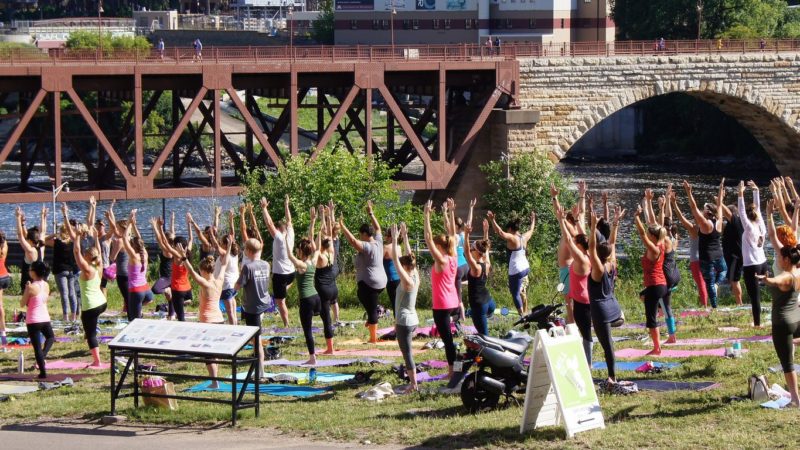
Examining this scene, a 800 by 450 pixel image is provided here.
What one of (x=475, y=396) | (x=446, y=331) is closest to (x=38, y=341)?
(x=446, y=331)

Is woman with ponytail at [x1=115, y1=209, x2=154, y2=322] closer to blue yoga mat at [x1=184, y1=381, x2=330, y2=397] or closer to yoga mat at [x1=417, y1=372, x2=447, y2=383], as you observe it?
blue yoga mat at [x1=184, y1=381, x2=330, y2=397]

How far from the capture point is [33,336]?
1805cm

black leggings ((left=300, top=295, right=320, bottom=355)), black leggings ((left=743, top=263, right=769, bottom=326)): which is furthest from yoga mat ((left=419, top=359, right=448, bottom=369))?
black leggings ((left=743, top=263, right=769, bottom=326))

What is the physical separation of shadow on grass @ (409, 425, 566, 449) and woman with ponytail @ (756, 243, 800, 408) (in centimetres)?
226

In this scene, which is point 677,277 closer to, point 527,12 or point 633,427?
point 633,427

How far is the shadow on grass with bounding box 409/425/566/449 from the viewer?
13.9 meters

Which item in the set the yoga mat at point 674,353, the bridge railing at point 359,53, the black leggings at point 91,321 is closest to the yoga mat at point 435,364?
the yoga mat at point 674,353

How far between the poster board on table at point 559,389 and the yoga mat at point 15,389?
256 inches

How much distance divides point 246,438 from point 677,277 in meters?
7.32

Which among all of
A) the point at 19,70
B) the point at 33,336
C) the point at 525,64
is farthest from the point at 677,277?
the point at 525,64

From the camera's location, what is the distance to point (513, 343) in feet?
50.1

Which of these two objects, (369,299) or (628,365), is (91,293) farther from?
(628,365)

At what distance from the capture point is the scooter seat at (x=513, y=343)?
1510 cm

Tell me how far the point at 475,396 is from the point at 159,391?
3.60 metres
